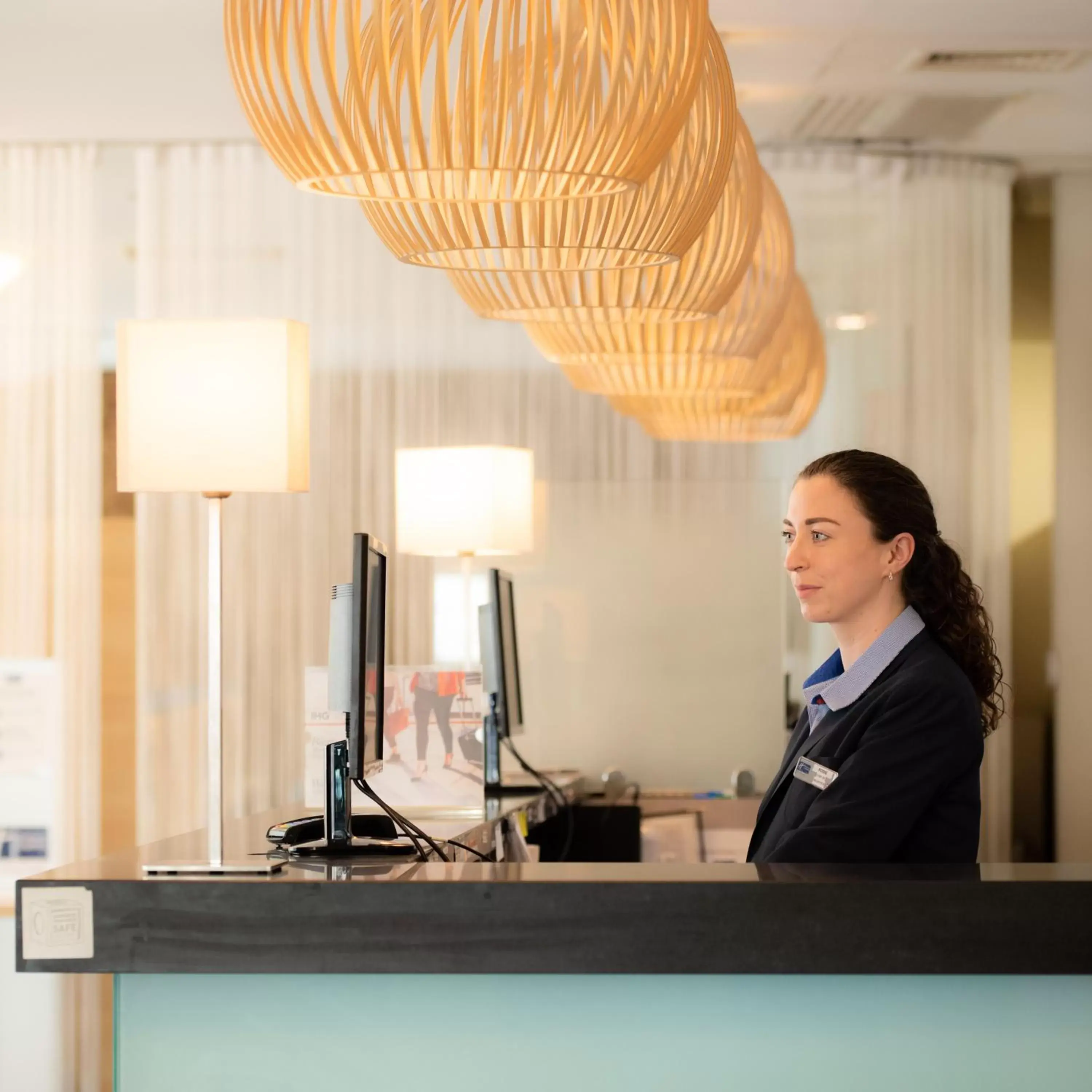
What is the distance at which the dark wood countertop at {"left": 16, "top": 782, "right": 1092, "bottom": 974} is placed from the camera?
75.9 inches

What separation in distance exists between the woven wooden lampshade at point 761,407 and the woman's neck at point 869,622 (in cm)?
151

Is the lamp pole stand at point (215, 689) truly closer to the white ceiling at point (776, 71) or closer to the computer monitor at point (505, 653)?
the computer monitor at point (505, 653)

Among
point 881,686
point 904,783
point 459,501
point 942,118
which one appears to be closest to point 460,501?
point 459,501

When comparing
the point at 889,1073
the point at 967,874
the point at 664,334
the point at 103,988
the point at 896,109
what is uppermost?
the point at 896,109

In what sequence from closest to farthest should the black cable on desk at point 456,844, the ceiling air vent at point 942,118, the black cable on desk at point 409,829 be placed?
the black cable on desk at point 409,829, the black cable on desk at point 456,844, the ceiling air vent at point 942,118

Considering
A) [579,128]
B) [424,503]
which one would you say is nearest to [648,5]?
[579,128]

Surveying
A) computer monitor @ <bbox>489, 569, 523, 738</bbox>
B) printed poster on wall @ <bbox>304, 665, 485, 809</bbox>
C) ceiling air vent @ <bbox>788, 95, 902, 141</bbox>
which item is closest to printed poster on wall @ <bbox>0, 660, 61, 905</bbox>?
computer monitor @ <bbox>489, 569, 523, 738</bbox>

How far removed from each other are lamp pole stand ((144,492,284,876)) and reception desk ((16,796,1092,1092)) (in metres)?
0.07

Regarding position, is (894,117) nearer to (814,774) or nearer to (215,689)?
(814,774)

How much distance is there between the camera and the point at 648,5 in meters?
2.00

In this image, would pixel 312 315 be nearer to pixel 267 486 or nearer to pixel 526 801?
pixel 526 801

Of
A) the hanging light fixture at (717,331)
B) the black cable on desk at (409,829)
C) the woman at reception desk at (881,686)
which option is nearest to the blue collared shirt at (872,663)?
the woman at reception desk at (881,686)

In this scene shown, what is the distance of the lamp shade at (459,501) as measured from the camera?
458cm

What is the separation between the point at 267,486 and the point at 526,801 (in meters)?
2.04
